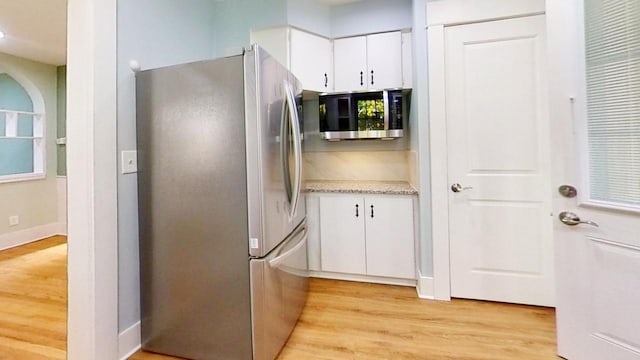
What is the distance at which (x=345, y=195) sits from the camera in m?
2.82

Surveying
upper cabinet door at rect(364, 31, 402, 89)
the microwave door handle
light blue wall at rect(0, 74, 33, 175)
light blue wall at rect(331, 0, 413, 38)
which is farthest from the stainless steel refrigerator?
light blue wall at rect(0, 74, 33, 175)

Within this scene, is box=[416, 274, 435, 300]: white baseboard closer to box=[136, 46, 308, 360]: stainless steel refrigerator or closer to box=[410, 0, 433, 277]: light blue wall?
box=[410, 0, 433, 277]: light blue wall

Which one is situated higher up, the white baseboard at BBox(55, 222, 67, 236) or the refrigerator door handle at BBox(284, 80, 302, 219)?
the refrigerator door handle at BBox(284, 80, 302, 219)

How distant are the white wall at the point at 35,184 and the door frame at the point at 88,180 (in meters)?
3.60

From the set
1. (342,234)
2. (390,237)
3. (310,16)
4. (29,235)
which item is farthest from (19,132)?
(390,237)

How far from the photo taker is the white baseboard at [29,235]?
13.0ft

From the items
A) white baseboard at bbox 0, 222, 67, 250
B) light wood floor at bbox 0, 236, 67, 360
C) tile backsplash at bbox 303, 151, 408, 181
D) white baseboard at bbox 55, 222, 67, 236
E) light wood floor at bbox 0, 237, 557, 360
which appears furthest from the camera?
white baseboard at bbox 55, 222, 67, 236

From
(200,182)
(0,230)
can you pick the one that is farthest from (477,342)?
(0,230)

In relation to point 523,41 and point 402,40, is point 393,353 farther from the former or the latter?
point 402,40

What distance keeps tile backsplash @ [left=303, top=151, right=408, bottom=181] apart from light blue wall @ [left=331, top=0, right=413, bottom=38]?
119 cm

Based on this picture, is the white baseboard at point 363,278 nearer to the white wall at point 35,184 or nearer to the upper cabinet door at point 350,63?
the upper cabinet door at point 350,63

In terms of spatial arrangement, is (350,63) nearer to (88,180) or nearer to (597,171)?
(597,171)

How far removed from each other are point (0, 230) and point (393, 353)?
4.95 m

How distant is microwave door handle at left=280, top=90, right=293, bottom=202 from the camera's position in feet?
6.00
